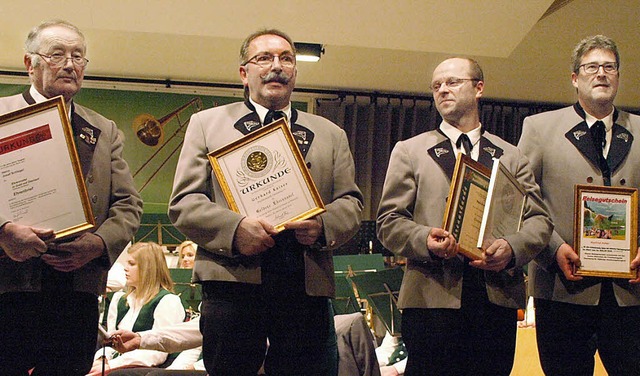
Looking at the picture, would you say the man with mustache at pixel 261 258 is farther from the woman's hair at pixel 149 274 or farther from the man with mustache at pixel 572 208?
the woman's hair at pixel 149 274

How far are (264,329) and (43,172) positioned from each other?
845 millimetres

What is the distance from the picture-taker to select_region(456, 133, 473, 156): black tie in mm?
2500

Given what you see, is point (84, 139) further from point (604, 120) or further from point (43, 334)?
point (604, 120)

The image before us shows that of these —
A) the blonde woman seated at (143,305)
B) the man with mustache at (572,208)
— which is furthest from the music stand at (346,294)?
the man with mustache at (572,208)

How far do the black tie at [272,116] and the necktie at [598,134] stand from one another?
1218 millimetres

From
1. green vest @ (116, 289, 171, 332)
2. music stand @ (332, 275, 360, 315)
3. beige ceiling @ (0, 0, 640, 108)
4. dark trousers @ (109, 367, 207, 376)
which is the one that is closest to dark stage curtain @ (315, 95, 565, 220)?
beige ceiling @ (0, 0, 640, 108)

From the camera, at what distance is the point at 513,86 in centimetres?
913

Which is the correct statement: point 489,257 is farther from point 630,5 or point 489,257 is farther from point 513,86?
point 513,86

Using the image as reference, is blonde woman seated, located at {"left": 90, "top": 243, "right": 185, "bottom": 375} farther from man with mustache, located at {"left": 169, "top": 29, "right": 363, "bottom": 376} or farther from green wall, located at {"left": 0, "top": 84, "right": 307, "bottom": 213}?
green wall, located at {"left": 0, "top": 84, "right": 307, "bottom": 213}

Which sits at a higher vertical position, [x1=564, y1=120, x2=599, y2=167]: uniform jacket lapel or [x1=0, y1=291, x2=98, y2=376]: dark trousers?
[x1=564, y1=120, x2=599, y2=167]: uniform jacket lapel

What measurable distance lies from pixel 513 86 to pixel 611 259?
709cm

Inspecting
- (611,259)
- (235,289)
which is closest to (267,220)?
(235,289)

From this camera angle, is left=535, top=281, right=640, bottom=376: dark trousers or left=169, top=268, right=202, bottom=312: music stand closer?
left=535, top=281, right=640, bottom=376: dark trousers

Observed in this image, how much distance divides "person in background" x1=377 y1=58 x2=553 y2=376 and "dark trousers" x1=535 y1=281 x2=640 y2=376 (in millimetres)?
199
